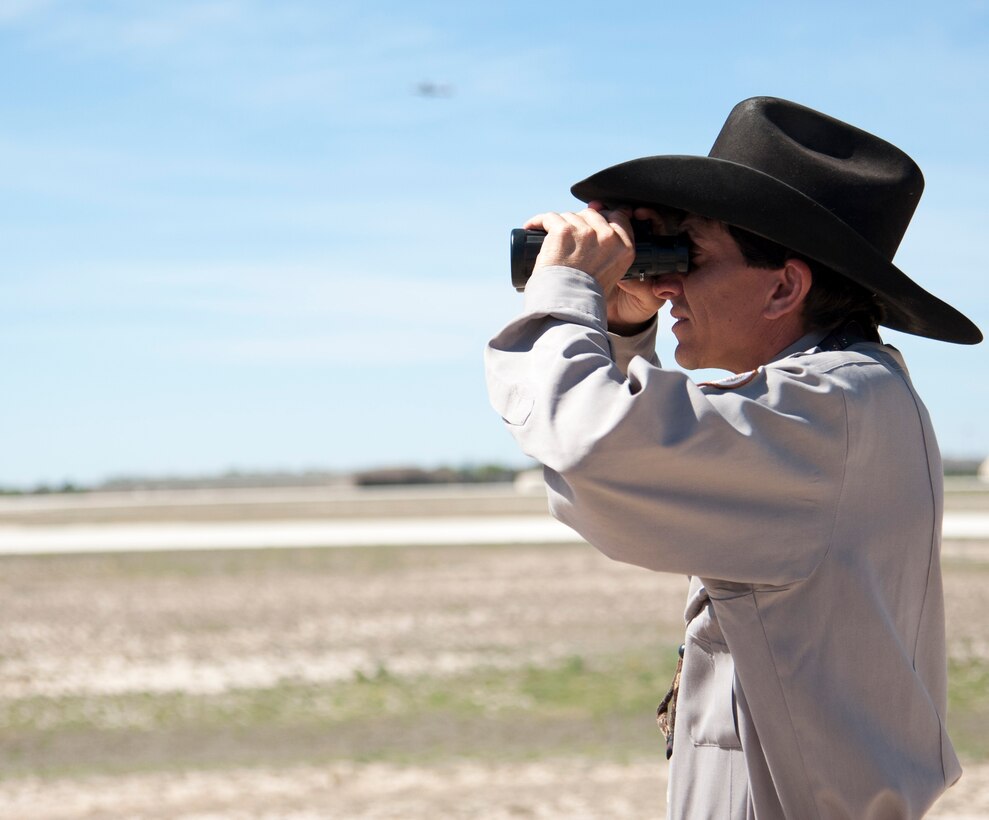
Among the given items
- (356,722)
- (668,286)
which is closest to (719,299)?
(668,286)

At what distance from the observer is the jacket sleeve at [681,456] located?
58.8 inches

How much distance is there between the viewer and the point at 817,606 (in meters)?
1.60

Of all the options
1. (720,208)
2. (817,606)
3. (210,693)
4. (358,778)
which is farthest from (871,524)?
(210,693)

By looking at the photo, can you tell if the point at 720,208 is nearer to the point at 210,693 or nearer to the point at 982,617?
the point at 210,693

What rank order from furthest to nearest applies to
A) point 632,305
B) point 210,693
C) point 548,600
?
point 548,600, point 210,693, point 632,305

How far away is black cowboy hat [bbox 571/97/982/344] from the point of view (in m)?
1.72

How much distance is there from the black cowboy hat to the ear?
7cm

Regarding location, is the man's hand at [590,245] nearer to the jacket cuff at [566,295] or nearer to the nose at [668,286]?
the jacket cuff at [566,295]

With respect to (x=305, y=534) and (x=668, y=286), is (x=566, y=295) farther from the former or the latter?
(x=305, y=534)

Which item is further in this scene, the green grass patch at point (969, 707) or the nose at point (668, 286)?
the green grass patch at point (969, 707)

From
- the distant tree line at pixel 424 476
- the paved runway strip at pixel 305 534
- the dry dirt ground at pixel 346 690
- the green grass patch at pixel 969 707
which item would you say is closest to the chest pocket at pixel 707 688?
the dry dirt ground at pixel 346 690

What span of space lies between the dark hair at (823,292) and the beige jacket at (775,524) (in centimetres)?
13

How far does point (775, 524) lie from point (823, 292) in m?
0.45

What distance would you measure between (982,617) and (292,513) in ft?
70.0
